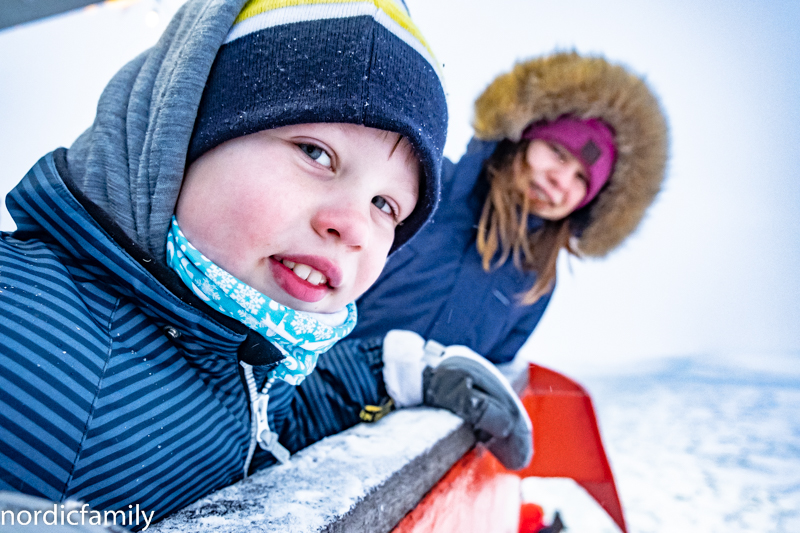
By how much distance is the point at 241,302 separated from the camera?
1.46 feet

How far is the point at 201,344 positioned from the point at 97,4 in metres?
2.50

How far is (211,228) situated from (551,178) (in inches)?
49.2

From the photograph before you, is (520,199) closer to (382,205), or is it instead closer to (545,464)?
(545,464)

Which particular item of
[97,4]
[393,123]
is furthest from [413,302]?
[97,4]

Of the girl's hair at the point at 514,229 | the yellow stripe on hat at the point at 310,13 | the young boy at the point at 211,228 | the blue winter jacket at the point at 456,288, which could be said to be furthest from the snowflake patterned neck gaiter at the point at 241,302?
the girl's hair at the point at 514,229

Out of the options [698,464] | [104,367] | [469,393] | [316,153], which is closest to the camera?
[104,367]

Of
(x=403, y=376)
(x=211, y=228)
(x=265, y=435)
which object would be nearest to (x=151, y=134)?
(x=211, y=228)

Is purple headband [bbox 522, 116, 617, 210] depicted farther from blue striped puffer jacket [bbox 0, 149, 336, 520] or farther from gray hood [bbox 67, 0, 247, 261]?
blue striped puffer jacket [bbox 0, 149, 336, 520]

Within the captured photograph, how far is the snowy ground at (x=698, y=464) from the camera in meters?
1.20

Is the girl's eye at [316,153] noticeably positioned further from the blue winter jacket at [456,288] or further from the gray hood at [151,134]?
the blue winter jacket at [456,288]

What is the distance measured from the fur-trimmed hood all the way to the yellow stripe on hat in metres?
1.04

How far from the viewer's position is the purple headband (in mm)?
1410

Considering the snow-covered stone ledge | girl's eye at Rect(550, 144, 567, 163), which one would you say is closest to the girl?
girl's eye at Rect(550, 144, 567, 163)

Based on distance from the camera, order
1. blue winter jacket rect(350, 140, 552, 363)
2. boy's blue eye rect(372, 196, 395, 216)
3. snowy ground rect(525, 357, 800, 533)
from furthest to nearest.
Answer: blue winter jacket rect(350, 140, 552, 363)
snowy ground rect(525, 357, 800, 533)
boy's blue eye rect(372, 196, 395, 216)
